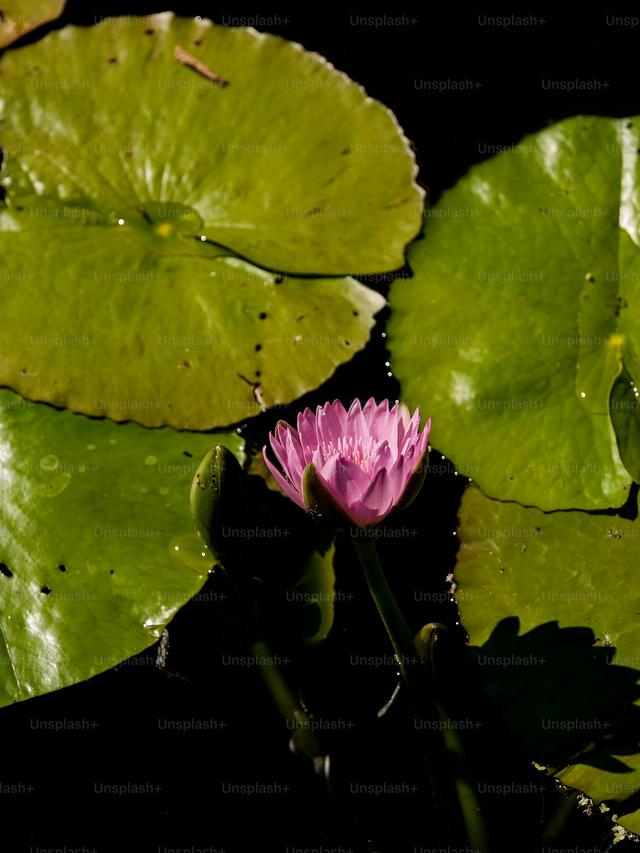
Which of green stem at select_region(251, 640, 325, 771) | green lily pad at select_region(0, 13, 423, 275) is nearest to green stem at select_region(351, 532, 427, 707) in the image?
green stem at select_region(251, 640, 325, 771)

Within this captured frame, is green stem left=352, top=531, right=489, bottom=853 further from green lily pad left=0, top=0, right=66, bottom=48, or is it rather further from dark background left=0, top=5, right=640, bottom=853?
green lily pad left=0, top=0, right=66, bottom=48

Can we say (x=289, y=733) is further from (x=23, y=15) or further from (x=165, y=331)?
(x=23, y=15)

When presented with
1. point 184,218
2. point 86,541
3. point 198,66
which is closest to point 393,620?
point 86,541

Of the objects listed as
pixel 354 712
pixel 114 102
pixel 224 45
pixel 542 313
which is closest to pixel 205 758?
pixel 354 712

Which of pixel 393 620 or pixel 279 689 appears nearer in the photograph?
pixel 393 620

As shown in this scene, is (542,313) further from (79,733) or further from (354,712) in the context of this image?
(79,733)

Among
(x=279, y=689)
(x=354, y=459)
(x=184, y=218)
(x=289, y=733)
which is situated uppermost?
(x=184, y=218)
